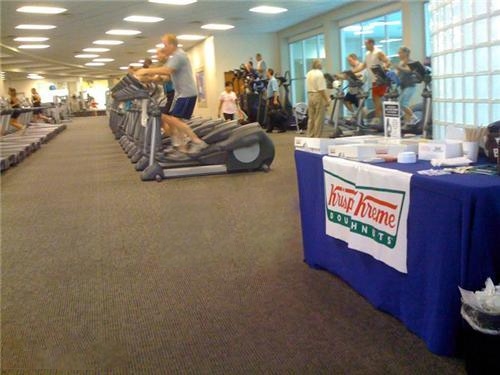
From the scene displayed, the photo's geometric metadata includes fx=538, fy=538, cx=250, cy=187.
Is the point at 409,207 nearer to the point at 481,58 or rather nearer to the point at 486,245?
the point at 486,245

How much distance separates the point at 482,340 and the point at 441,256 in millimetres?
311

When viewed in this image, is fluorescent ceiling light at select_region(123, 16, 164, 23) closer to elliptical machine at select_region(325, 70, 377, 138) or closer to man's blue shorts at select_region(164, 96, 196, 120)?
elliptical machine at select_region(325, 70, 377, 138)

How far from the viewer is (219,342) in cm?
219

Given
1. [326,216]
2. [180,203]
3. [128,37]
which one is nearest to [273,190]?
[180,203]

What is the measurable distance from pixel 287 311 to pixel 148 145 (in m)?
5.21

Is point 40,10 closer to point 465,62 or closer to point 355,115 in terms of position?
point 355,115

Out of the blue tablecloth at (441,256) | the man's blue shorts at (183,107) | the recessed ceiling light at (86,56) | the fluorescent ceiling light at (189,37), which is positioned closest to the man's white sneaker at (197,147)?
the man's blue shorts at (183,107)

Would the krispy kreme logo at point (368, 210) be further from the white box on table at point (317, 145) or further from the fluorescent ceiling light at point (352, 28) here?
the fluorescent ceiling light at point (352, 28)

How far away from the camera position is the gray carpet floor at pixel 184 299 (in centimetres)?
205

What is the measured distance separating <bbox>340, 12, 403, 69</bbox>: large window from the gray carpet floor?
798cm

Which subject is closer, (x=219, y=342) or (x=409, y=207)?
(x=409, y=207)

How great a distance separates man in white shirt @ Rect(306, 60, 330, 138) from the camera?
946 centimetres

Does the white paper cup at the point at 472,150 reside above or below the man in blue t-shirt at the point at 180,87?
below

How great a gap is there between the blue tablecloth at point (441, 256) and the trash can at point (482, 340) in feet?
0.40
